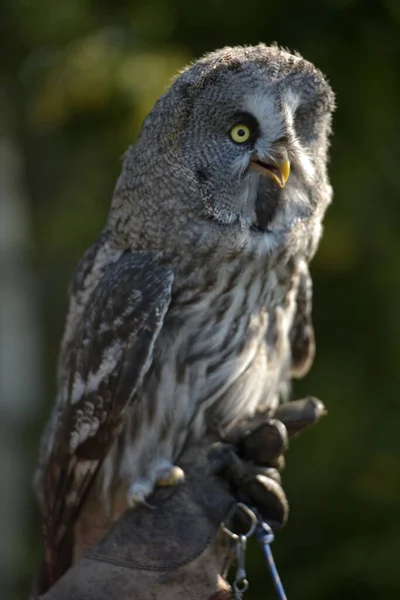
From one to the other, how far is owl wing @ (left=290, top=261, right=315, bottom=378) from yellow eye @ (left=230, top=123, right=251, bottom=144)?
0.50 metres

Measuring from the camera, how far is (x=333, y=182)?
3.71 meters

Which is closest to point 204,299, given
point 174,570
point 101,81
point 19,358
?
point 174,570

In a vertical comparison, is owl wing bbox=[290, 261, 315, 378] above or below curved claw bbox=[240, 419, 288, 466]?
above

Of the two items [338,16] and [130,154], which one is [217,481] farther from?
[338,16]

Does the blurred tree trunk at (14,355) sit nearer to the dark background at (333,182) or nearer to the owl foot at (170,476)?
the dark background at (333,182)

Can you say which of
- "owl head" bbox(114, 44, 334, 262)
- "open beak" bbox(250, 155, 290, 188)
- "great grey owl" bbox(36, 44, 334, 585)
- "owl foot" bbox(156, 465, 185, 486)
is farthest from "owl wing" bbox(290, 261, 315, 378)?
"owl foot" bbox(156, 465, 185, 486)

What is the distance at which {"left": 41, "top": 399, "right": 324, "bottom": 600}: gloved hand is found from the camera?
7.50 feet

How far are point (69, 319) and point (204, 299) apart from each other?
48 cm

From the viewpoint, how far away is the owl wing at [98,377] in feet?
8.13

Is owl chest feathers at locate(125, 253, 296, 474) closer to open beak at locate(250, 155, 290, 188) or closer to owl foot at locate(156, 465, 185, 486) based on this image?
owl foot at locate(156, 465, 185, 486)

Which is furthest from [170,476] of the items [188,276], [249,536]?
[188,276]

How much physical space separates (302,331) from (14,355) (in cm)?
283

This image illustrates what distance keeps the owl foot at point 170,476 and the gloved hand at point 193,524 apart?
17mm

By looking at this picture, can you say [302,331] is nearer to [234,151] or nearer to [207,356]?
[207,356]
